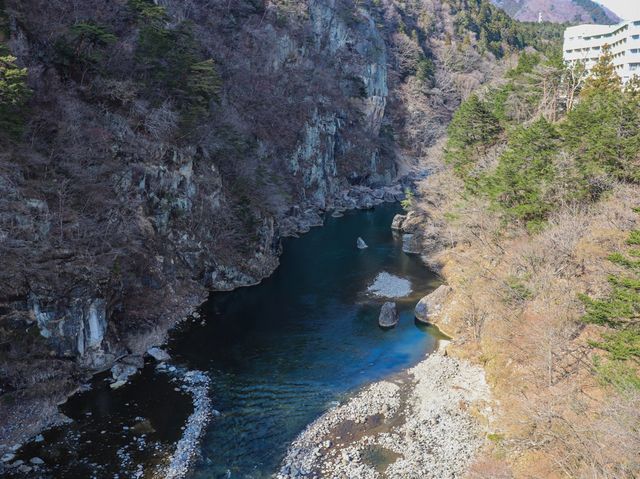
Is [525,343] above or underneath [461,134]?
underneath

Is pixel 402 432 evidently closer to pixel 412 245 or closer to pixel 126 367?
pixel 126 367

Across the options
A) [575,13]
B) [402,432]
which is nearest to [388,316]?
[402,432]

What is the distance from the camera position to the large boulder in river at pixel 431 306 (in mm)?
30484

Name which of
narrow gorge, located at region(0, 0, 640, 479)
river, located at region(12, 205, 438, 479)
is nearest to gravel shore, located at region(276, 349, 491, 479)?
narrow gorge, located at region(0, 0, 640, 479)

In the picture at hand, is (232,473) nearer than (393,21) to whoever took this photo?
Yes

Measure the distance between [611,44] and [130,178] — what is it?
2413 inches

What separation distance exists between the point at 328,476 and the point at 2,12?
93.4 ft

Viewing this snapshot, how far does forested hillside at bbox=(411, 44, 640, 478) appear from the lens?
14.8 meters

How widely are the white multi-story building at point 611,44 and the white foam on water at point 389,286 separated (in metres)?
27.2

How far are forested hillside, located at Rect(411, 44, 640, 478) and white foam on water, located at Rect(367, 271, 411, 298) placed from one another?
346 cm

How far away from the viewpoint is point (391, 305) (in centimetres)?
3069

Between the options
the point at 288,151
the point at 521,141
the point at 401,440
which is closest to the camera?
the point at 401,440

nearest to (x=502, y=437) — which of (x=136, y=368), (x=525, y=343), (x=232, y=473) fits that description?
(x=525, y=343)

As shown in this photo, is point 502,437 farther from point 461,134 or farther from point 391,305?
point 461,134
